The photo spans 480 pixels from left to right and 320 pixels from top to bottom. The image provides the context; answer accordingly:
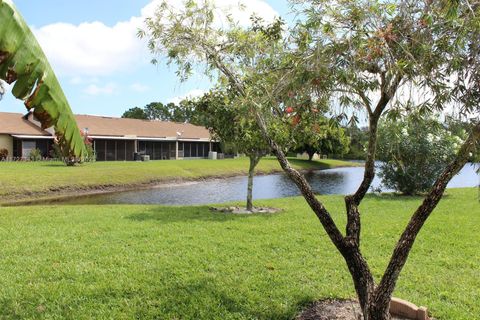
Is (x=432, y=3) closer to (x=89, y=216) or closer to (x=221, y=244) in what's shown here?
(x=221, y=244)

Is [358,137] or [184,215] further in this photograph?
[184,215]

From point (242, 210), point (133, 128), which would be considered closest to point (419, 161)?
point (242, 210)

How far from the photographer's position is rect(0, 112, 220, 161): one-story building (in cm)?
3459

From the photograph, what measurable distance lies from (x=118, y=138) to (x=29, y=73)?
37.9m

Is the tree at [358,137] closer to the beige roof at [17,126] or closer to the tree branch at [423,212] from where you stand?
the tree branch at [423,212]

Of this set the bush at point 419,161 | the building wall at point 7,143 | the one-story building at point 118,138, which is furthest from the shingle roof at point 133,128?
the bush at point 419,161

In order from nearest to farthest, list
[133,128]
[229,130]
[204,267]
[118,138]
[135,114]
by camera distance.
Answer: [204,267], [229,130], [118,138], [133,128], [135,114]

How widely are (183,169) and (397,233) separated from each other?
23894 millimetres

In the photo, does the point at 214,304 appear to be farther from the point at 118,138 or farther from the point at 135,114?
the point at 135,114

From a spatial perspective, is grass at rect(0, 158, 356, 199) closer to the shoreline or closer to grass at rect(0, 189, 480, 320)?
the shoreline

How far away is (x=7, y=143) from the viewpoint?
112 ft

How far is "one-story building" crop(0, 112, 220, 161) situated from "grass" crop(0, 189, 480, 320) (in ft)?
87.8

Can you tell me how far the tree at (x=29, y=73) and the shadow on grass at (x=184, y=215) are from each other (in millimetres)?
7028

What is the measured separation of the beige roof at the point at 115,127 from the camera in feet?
116
